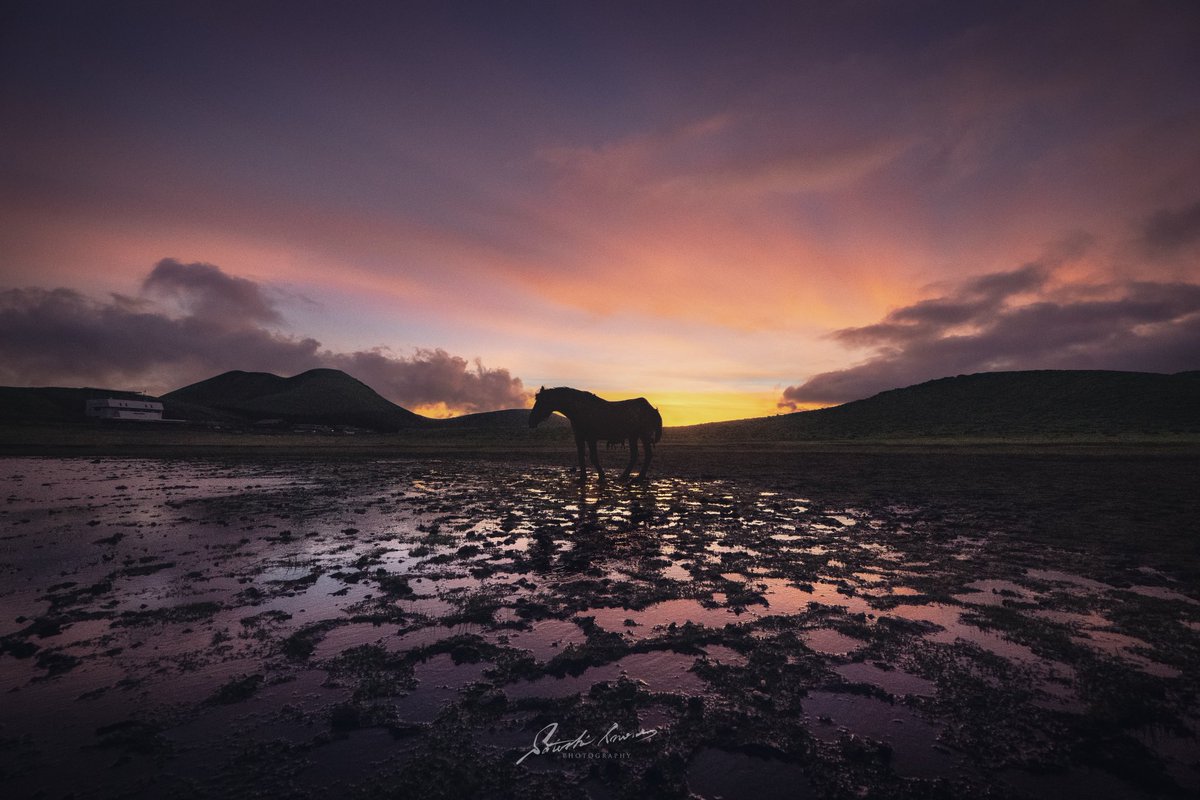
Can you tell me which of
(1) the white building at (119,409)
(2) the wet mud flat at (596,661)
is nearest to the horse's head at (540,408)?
(2) the wet mud flat at (596,661)

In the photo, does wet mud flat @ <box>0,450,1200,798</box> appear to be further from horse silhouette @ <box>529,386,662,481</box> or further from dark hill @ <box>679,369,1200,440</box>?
dark hill @ <box>679,369,1200,440</box>

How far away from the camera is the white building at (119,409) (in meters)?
123

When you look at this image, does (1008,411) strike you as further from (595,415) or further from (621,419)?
(595,415)

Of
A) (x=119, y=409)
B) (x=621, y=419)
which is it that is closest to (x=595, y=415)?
(x=621, y=419)

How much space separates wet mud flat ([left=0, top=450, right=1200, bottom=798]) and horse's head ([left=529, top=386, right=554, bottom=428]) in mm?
9380

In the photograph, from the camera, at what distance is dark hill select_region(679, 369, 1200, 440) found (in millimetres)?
71500

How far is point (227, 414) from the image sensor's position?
194500 mm

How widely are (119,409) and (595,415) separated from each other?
549 feet

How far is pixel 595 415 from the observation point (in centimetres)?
2105

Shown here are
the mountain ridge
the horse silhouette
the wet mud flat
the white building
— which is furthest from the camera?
the white building

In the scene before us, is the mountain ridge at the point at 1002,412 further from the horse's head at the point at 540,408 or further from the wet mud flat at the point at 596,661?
the wet mud flat at the point at 596,661

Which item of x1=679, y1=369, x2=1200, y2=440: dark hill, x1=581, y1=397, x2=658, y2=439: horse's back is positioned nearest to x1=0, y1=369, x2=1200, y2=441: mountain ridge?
x1=679, y1=369, x2=1200, y2=440: dark hill

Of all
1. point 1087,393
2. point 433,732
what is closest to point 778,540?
point 433,732

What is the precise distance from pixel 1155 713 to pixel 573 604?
20.6ft
